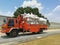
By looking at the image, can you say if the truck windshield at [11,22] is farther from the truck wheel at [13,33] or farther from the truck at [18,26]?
the truck wheel at [13,33]

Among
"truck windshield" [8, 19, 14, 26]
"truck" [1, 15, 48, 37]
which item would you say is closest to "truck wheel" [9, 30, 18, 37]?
"truck" [1, 15, 48, 37]

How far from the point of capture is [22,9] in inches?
2768

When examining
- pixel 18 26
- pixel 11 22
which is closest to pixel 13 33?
pixel 11 22

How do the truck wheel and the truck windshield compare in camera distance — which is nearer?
the truck wheel

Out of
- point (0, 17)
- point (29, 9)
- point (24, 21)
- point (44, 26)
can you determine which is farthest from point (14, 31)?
point (29, 9)

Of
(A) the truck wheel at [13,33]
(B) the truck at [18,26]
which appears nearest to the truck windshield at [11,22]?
(B) the truck at [18,26]

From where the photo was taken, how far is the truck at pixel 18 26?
23500mm

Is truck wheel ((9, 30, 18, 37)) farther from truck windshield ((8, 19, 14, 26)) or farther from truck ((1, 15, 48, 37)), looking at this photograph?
truck windshield ((8, 19, 14, 26))

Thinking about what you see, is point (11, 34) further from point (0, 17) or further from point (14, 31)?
point (0, 17)

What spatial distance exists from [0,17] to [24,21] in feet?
129

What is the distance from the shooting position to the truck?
2350 cm

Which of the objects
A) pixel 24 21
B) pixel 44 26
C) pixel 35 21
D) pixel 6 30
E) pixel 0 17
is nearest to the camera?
pixel 6 30

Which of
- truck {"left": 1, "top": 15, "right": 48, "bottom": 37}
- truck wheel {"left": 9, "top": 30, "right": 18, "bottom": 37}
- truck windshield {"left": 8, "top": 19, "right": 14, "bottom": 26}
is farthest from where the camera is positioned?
truck windshield {"left": 8, "top": 19, "right": 14, "bottom": 26}

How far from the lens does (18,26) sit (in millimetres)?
25125
